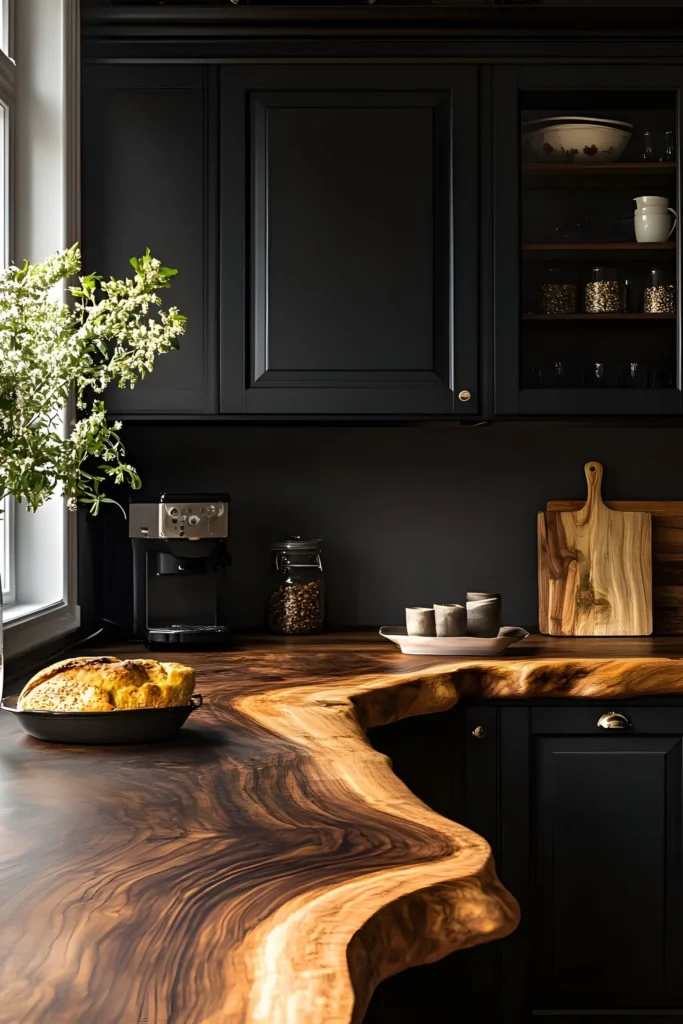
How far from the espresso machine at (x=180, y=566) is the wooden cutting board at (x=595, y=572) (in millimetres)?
843

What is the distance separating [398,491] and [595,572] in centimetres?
56

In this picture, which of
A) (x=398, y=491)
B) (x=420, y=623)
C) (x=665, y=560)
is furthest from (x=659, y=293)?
(x=420, y=623)

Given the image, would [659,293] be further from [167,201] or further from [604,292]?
[167,201]

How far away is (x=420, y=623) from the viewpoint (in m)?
2.38

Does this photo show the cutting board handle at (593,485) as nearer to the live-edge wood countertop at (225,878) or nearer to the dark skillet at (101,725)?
the live-edge wood countertop at (225,878)

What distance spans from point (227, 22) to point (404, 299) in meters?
0.76

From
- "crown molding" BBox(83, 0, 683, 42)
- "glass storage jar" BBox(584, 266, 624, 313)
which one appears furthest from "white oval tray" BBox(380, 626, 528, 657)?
"crown molding" BBox(83, 0, 683, 42)

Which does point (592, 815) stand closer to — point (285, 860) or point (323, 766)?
point (323, 766)

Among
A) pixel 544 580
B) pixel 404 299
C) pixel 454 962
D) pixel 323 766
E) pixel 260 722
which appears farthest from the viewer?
pixel 544 580

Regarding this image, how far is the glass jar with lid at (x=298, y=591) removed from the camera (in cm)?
265

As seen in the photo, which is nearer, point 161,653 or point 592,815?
point 592,815

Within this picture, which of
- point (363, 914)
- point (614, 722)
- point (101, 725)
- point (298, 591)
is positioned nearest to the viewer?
point (363, 914)

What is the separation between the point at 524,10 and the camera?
242cm

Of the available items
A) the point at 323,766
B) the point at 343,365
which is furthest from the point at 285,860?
the point at 343,365
